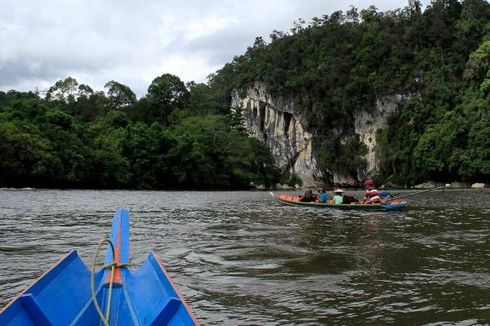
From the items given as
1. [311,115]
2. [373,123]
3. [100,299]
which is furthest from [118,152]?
[100,299]

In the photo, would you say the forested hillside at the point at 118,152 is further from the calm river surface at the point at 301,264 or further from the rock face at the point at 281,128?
the calm river surface at the point at 301,264

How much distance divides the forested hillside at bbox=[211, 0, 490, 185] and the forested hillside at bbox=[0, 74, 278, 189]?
11492 mm

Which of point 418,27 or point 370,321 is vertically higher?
point 418,27

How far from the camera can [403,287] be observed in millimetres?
6152

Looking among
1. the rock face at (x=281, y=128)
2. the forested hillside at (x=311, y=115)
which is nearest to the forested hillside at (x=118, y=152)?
the forested hillside at (x=311, y=115)

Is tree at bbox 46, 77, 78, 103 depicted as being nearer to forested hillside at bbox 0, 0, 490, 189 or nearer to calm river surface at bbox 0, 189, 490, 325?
forested hillside at bbox 0, 0, 490, 189

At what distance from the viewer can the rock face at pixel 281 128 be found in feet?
229

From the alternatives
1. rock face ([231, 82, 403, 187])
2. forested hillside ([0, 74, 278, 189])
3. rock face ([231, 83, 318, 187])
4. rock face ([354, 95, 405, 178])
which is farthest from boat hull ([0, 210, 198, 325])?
rock face ([231, 83, 318, 187])

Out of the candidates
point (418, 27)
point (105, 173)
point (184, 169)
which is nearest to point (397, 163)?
point (418, 27)

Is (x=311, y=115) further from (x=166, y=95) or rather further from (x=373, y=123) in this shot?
(x=166, y=95)

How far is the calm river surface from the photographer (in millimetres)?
5164

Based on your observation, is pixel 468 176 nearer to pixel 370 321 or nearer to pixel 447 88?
pixel 447 88

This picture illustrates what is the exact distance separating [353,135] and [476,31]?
20.0 m

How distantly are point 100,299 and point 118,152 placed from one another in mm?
44401
